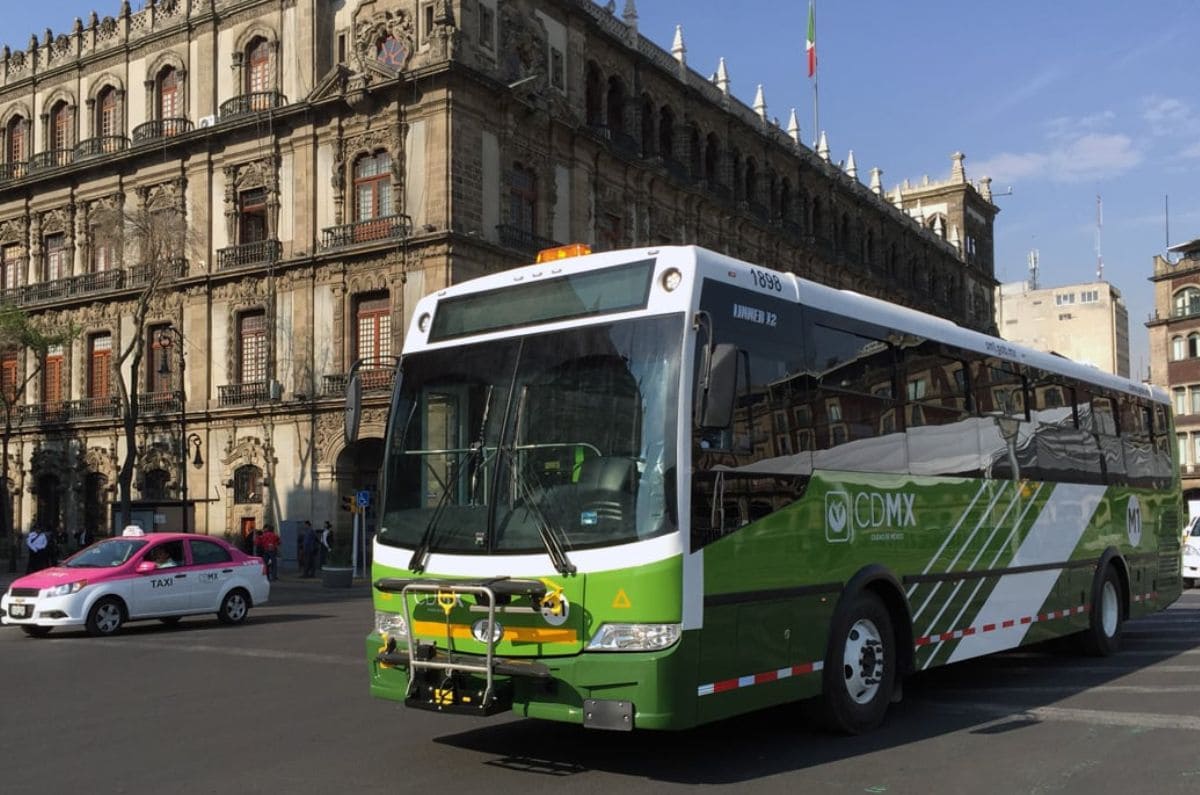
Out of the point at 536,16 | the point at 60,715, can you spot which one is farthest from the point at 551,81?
the point at 60,715

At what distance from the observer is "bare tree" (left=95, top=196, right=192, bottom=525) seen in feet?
107

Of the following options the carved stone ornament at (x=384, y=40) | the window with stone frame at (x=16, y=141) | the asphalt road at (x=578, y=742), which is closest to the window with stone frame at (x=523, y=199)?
the carved stone ornament at (x=384, y=40)

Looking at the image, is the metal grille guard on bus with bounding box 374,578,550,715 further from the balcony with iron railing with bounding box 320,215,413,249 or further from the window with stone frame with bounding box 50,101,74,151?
the window with stone frame with bounding box 50,101,74,151

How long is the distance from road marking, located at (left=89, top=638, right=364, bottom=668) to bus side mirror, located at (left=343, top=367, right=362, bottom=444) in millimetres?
5065

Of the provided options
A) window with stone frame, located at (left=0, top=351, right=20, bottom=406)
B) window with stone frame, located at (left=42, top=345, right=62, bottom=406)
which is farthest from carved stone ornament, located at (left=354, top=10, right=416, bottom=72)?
window with stone frame, located at (left=0, top=351, right=20, bottom=406)

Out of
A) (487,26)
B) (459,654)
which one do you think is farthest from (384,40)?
(459,654)

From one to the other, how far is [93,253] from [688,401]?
4006cm

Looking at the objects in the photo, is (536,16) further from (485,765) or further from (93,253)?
(485,765)

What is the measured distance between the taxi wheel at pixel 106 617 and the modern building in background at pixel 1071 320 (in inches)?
4329

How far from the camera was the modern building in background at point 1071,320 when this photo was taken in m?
117

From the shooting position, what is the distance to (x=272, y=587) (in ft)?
97.7

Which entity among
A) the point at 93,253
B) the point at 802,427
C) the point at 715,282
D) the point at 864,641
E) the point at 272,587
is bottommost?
the point at 272,587

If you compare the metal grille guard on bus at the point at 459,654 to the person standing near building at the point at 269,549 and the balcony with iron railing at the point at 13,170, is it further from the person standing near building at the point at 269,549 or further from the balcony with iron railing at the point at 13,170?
the balcony with iron railing at the point at 13,170

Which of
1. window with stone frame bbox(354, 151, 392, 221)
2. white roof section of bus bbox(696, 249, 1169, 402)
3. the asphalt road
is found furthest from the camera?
window with stone frame bbox(354, 151, 392, 221)
